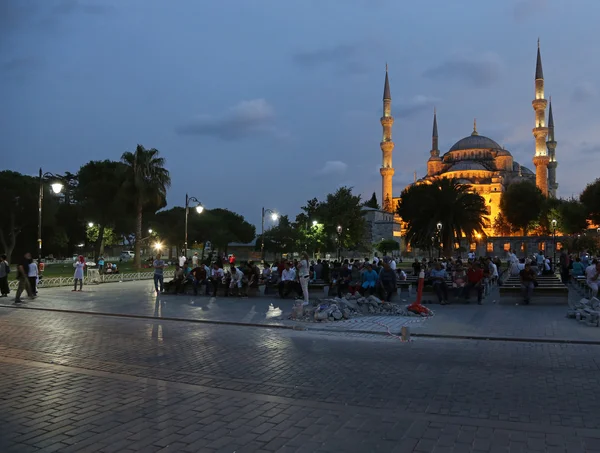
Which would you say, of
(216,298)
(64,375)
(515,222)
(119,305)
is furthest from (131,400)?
(515,222)

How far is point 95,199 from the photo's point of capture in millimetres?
48562

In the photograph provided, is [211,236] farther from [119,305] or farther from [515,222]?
[119,305]

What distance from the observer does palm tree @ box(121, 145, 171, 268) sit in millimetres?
39750

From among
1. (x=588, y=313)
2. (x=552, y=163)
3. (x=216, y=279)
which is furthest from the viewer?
(x=552, y=163)

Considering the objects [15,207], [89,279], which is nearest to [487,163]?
[15,207]

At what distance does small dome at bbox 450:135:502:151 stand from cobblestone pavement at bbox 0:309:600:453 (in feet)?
371

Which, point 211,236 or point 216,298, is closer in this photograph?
point 216,298

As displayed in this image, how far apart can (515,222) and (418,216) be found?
167 ft

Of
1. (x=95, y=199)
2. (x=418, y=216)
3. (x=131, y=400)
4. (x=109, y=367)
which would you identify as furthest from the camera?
(x=95, y=199)

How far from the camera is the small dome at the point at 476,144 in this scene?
11481cm

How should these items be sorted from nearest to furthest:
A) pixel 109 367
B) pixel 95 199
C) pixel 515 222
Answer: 1. pixel 109 367
2. pixel 95 199
3. pixel 515 222

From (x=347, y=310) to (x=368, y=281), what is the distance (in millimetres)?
3551

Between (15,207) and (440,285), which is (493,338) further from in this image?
(15,207)

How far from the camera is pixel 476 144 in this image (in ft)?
380
